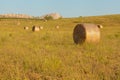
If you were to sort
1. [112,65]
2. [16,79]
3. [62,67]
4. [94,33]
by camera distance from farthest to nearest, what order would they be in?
[94,33]
[112,65]
[62,67]
[16,79]

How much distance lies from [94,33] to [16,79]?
9.68m

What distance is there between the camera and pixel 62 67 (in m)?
7.92

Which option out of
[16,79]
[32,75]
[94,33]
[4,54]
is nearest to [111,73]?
[32,75]

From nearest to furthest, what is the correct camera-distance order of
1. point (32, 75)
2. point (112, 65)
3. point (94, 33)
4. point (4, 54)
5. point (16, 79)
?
point (16, 79) < point (32, 75) < point (112, 65) < point (4, 54) < point (94, 33)

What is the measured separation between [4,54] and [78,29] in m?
6.89

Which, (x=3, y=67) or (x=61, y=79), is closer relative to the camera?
(x=61, y=79)

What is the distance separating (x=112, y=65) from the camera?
8.90 meters

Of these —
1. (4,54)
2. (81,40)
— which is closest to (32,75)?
(4,54)

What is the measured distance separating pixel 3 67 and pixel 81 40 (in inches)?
334

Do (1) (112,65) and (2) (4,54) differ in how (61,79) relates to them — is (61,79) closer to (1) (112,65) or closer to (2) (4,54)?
(1) (112,65)

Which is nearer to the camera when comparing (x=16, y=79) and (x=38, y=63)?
(x=16, y=79)

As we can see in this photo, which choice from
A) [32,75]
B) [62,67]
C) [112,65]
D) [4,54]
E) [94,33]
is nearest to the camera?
[32,75]

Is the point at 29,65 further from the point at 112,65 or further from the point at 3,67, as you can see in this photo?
the point at 112,65

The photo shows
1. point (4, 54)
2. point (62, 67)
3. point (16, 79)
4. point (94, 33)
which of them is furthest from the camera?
point (94, 33)
